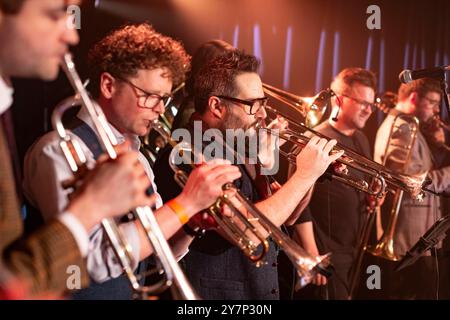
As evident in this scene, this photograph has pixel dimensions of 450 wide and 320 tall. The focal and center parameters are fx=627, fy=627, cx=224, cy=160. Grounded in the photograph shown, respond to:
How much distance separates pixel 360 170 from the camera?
3.46 m

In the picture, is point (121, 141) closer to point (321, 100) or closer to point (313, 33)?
point (321, 100)

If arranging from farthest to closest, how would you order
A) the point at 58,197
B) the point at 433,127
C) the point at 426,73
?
the point at 433,127, the point at 426,73, the point at 58,197

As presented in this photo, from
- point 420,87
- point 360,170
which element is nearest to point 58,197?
point 360,170

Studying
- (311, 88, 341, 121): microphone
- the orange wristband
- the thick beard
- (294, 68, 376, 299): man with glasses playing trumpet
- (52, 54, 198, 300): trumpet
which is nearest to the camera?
(52, 54, 198, 300): trumpet

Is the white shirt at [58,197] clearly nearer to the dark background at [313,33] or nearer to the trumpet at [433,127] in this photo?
the dark background at [313,33]

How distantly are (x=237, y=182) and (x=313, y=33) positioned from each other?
124 inches

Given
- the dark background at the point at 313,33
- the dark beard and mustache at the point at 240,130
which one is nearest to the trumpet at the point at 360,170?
the dark beard and mustache at the point at 240,130

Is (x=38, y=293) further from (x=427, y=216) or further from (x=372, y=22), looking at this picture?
(x=372, y=22)

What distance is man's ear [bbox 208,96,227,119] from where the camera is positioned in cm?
310

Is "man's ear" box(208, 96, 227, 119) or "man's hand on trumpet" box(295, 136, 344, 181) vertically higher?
"man's ear" box(208, 96, 227, 119)

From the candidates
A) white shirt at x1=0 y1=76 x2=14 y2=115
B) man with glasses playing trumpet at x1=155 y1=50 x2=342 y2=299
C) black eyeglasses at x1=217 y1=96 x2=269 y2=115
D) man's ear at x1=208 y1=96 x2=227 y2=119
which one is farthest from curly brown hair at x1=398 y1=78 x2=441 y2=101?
white shirt at x1=0 y1=76 x2=14 y2=115

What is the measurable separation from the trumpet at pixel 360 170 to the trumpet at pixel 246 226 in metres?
0.76

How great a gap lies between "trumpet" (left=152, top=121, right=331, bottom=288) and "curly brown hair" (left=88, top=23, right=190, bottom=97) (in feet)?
0.83

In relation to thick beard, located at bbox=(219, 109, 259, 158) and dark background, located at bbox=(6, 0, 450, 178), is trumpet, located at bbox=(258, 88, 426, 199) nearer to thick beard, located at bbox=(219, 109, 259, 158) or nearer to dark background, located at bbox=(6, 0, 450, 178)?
thick beard, located at bbox=(219, 109, 259, 158)
